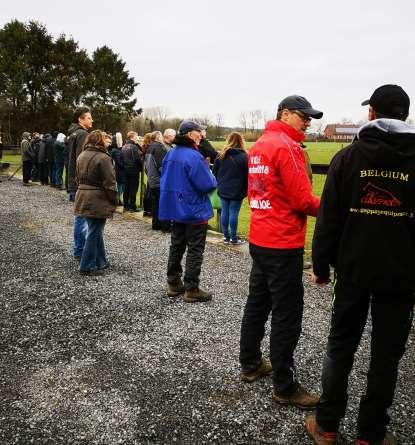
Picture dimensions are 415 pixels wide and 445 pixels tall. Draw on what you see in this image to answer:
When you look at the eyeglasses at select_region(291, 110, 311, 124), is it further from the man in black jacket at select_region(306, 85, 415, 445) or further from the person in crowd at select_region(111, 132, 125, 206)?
the person in crowd at select_region(111, 132, 125, 206)

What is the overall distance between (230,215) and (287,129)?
4.73 m

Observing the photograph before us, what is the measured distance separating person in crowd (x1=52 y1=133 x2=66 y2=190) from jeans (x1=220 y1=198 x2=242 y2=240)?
8694mm

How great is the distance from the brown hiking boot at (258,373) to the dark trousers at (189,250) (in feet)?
5.67

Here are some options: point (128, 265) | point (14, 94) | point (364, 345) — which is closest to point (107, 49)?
point (14, 94)

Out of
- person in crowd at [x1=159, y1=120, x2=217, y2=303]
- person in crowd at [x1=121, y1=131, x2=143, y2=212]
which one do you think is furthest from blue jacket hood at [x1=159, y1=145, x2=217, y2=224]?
person in crowd at [x1=121, y1=131, x2=143, y2=212]

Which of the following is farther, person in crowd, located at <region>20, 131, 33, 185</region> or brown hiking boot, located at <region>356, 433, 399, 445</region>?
person in crowd, located at <region>20, 131, 33, 185</region>

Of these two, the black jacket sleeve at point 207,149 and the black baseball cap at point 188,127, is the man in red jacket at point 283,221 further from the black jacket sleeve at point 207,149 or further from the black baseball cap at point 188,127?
the black jacket sleeve at point 207,149

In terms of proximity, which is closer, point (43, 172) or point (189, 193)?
point (189, 193)

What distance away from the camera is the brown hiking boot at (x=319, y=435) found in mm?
2660

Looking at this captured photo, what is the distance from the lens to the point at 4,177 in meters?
19.1

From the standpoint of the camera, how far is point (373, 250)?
2359mm

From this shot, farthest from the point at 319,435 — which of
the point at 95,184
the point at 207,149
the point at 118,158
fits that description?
the point at 118,158

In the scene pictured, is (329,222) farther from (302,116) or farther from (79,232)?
(79,232)

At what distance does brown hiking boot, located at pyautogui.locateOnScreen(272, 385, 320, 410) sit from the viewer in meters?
3.05
